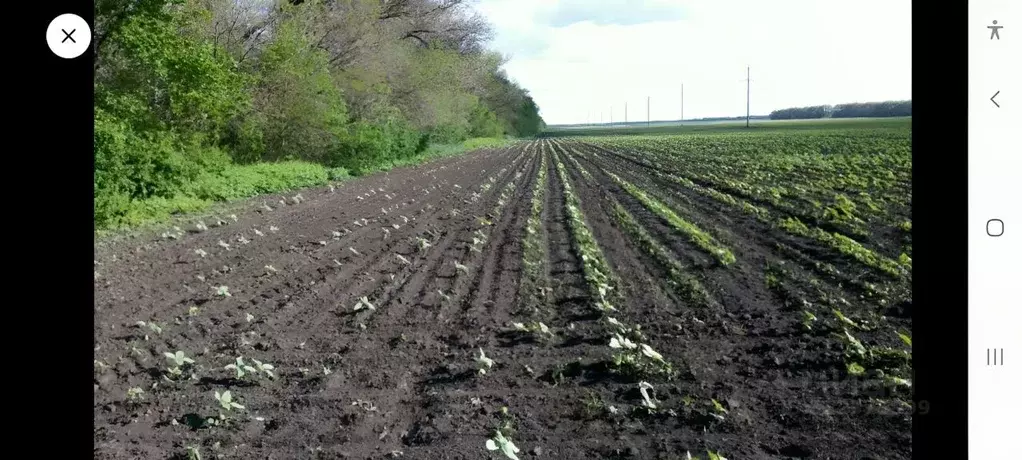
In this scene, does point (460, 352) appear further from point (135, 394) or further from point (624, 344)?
point (135, 394)

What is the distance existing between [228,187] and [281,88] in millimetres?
5442

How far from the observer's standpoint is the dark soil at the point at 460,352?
2.88 m

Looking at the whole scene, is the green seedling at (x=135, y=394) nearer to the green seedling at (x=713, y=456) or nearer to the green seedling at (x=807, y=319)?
the green seedling at (x=713, y=456)

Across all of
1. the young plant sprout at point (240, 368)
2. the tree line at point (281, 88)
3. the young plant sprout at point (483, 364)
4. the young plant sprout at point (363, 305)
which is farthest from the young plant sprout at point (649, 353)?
the tree line at point (281, 88)

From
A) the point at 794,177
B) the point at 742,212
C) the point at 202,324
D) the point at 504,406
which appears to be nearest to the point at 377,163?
the point at 794,177

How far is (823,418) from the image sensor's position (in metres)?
3.19
